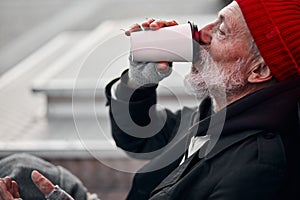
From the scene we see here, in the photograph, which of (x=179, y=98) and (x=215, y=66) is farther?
(x=179, y=98)

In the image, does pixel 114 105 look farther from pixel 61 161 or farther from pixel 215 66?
pixel 61 161

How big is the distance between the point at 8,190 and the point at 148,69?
59 cm

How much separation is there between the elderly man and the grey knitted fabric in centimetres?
44

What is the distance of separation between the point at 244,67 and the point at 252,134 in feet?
0.83

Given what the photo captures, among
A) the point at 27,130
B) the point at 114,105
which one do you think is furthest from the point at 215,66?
the point at 27,130

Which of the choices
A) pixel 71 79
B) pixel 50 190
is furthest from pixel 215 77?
pixel 71 79

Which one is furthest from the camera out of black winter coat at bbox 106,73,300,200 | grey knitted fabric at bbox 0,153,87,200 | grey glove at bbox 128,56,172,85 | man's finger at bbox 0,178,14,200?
grey knitted fabric at bbox 0,153,87,200

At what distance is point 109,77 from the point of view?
2.72m

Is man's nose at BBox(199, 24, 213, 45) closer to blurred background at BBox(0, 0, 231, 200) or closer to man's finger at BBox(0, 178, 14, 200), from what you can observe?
blurred background at BBox(0, 0, 231, 200)

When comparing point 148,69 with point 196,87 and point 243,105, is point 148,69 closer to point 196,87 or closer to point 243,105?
point 196,87

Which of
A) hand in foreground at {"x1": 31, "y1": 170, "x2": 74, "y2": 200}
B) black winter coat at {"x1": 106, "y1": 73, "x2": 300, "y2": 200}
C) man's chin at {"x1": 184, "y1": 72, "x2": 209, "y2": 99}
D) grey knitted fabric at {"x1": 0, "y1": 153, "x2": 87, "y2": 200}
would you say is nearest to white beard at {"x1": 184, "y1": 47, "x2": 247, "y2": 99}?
man's chin at {"x1": 184, "y1": 72, "x2": 209, "y2": 99}

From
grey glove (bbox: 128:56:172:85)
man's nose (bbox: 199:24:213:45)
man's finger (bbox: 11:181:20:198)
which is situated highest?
man's nose (bbox: 199:24:213:45)

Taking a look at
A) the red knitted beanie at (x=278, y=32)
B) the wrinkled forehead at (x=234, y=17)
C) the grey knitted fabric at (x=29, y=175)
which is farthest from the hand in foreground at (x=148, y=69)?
the grey knitted fabric at (x=29, y=175)

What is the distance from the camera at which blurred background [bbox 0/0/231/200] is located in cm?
303
